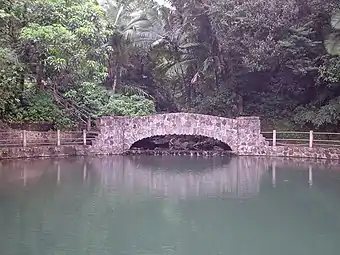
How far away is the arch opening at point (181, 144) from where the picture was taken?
1591 cm

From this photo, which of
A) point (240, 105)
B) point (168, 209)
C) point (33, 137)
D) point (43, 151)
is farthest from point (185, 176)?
point (240, 105)

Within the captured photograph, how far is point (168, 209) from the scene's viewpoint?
750 centimetres

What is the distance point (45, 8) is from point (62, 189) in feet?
20.4

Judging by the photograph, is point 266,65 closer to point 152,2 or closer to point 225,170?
point 225,170

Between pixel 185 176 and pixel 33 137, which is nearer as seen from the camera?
pixel 185 176

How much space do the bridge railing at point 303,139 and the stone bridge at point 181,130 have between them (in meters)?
0.53

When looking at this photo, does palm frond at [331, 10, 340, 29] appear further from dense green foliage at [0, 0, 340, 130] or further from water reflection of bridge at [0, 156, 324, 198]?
water reflection of bridge at [0, 156, 324, 198]

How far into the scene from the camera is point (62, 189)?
9.02 m

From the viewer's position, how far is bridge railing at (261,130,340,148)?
46.7 feet

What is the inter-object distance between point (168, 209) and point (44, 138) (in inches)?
308

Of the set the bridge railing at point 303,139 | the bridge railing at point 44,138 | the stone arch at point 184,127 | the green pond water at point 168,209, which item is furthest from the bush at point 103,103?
the bridge railing at point 303,139

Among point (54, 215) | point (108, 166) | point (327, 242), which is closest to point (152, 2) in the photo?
point (108, 166)

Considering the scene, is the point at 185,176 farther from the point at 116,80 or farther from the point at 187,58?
the point at 116,80

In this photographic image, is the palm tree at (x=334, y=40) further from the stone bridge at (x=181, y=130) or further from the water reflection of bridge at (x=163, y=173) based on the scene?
the water reflection of bridge at (x=163, y=173)
